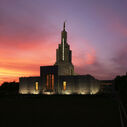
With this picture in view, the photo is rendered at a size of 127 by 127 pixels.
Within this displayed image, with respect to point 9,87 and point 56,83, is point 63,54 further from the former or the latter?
point 9,87

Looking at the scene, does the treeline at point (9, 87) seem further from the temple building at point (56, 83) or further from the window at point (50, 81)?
the window at point (50, 81)

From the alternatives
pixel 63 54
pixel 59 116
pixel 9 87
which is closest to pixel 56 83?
pixel 63 54

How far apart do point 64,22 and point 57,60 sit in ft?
75.2

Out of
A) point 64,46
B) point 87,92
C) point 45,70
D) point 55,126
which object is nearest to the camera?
point 55,126

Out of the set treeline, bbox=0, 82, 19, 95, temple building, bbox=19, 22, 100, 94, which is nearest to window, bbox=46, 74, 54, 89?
temple building, bbox=19, 22, 100, 94

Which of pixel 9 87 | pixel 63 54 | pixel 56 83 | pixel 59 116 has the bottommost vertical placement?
pixel 59 116

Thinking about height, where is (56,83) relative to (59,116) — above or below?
above

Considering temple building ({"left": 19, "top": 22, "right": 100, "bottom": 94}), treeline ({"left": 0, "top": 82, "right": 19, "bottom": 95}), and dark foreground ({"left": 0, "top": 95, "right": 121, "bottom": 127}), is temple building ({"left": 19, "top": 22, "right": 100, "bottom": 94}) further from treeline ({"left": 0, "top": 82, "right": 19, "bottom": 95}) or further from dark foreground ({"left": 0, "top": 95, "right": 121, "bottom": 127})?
dark foreground ({"left": 0, "top": 95, "right": 121, "bottom": 127})

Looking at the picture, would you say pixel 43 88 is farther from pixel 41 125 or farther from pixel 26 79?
pixel 41 125

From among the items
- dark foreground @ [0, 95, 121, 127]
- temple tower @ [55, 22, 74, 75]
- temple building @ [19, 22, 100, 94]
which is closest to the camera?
dark foreground @ [0, 95, 121, 127]

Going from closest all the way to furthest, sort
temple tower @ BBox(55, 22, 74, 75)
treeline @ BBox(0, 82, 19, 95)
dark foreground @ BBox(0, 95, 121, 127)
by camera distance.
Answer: dark foreground @ BBox(0, 95, 121, 127)
temple tower @ BBox(55, 22, 74, 75)
treeline @ BBox(0, 82, 19, 95)

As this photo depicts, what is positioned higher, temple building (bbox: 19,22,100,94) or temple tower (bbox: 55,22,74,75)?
temple tower (bbox: 55,22,74,75)

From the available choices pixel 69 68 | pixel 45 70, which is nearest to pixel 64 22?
pixel 69 68

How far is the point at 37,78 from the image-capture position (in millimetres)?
72188
